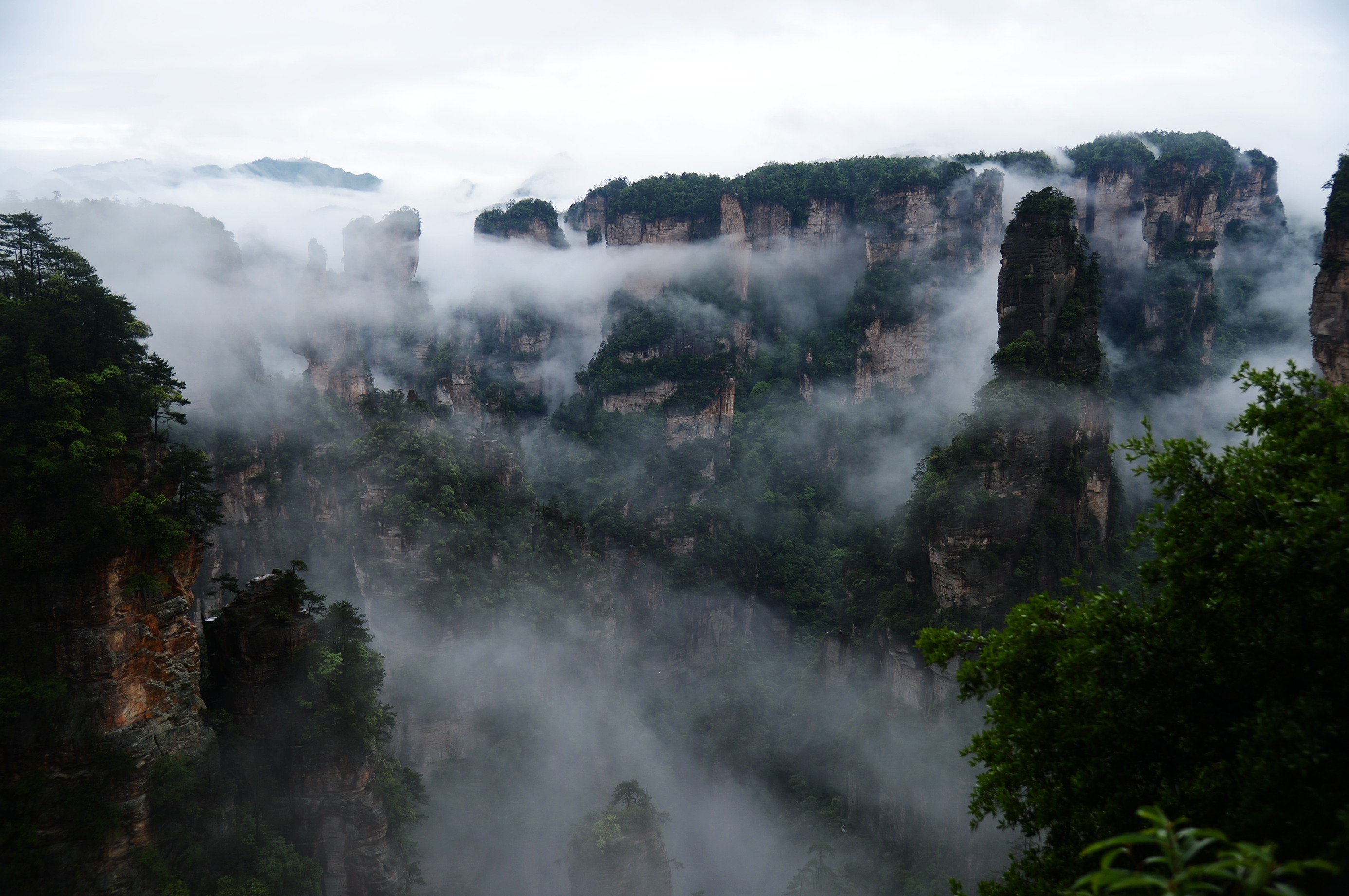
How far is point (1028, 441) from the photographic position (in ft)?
97.1

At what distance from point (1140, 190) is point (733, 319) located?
116ft

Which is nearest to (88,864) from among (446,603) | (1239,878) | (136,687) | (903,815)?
(136,687)

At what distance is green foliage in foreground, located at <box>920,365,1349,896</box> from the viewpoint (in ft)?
19.4

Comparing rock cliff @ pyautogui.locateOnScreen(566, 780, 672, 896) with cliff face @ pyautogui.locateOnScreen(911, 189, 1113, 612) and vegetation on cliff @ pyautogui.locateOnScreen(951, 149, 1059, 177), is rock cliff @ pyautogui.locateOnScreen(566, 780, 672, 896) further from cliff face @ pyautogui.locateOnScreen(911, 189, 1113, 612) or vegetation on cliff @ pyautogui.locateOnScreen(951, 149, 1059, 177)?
vegetation on cliff @ pyautogui.locateOnScreen(951, 149, 1059, 177)

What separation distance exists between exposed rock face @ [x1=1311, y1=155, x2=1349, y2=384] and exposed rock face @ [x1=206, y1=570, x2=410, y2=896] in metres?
31.2

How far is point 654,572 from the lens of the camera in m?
53.2

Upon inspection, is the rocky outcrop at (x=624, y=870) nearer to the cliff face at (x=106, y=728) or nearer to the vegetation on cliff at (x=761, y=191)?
the cliff face at (x=106, y=728)

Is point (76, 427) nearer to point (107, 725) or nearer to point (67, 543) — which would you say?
point (67, 543)

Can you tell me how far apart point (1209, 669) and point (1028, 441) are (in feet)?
80.4

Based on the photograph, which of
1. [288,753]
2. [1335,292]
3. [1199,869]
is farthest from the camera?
[288,753]

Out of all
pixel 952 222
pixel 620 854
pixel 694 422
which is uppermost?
pixel 952 222

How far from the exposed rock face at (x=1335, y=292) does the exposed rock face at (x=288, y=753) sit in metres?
31.2

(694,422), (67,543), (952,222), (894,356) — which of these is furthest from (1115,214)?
(67,543)

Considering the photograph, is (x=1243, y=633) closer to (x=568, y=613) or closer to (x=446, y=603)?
(x=446, y=603)
